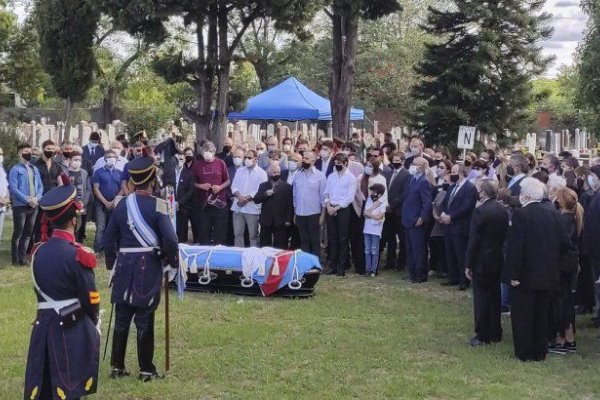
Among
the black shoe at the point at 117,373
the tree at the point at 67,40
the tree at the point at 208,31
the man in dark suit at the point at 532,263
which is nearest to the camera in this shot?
the black shoe at the point at 117,373

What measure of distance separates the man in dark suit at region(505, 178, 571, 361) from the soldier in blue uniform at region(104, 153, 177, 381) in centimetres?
354

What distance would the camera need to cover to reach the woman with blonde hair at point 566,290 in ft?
30.3

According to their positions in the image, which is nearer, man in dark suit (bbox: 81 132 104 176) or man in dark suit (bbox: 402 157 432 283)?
man in dark suit (bbox: 402 157 432 283)

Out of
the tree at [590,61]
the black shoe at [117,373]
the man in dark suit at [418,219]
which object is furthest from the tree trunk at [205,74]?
the black shoe at [117,373]

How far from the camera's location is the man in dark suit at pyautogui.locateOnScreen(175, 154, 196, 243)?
48.8 feet

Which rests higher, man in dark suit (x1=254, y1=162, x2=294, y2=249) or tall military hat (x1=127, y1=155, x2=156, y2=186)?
tall military hat (x1=127, y1=155, x2=156, y2=186)

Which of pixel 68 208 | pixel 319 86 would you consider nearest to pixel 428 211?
pixel 68 208

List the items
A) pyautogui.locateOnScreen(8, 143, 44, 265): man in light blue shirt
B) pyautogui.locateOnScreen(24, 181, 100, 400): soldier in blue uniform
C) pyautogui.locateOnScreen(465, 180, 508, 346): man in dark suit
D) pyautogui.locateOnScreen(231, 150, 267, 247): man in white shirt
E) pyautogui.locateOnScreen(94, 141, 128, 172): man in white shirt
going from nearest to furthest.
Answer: pyautogui.locateOnScreen(24, 181, 100, 400): soldier in blue uniform < pyautogui.locateOnScreen(465, 180, 508, 346): man in dark suit < pyautogui.locateOnScreen(8, 143, 44, 265): man in light blue shirt < pyautogui.locateOnScreen(231, 150, 267, 247): man in white shirt < pyautogui.locateOnScreen(94, 141, 128, 172): man in white shirt

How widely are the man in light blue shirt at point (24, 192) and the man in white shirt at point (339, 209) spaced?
470 cm

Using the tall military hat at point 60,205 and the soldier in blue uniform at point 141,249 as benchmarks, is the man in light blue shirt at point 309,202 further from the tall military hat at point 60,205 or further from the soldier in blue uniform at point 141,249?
the tall military hat at point 60,205

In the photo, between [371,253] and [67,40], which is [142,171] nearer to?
[371,253]

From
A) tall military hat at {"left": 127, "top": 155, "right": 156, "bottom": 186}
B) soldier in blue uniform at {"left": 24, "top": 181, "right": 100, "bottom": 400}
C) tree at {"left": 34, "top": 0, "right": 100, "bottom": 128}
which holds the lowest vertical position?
soldier in blue uniform at {"left": 24, "top": 181, "right": 100, "bottom": 400}

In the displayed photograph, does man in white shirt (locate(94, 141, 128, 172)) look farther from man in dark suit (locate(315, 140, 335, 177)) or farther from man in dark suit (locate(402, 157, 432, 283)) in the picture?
man in dark suit (locate(402, 157, 432, 283))

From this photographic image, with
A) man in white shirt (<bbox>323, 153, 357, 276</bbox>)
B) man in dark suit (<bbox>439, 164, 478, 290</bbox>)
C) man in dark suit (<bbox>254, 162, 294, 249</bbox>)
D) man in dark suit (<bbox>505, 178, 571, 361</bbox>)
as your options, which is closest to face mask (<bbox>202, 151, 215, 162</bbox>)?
man in dark suit (<bbox>254, 162, 294, 249</bbox>)
